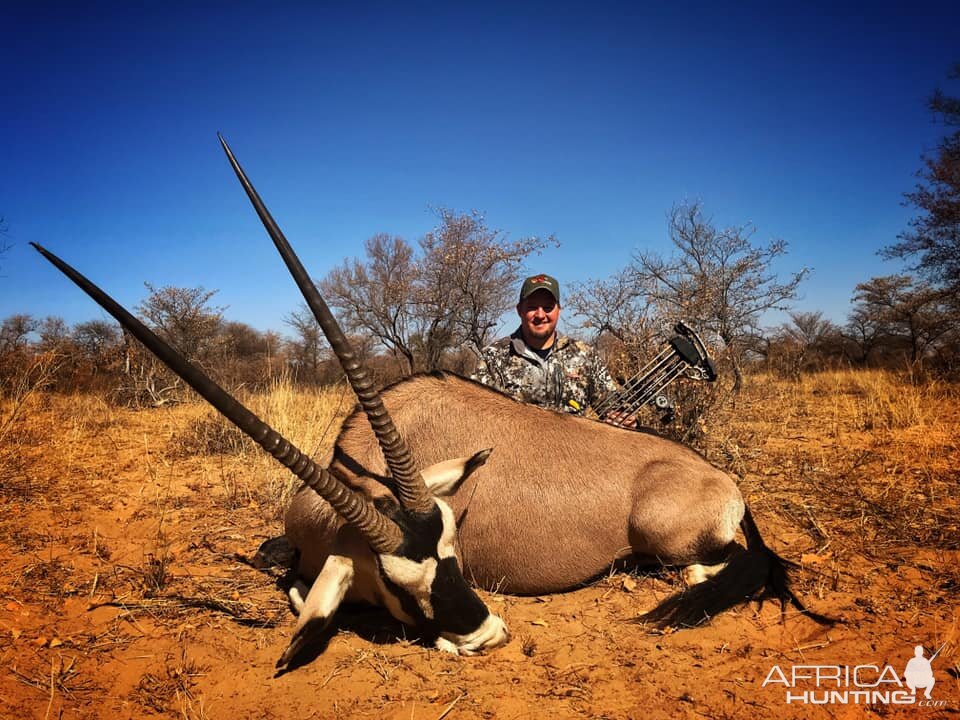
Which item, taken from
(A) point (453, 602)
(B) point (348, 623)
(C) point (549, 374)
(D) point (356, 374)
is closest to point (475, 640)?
(A) point (453, 602)

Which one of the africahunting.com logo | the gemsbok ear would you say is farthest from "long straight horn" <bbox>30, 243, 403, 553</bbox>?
the africahunting.com logo

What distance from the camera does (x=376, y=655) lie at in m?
2.48

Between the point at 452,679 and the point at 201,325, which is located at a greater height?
the point at 201,325

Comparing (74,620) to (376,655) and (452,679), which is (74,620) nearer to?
(376,655)

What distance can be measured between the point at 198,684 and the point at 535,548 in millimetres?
1770

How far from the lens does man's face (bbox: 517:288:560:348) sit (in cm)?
492

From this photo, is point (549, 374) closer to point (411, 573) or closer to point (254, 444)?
point (411, 573)

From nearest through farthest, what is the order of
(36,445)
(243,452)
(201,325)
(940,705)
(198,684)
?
(940,705) → (198,684) → (36,445) → (243,452) → (201,325)

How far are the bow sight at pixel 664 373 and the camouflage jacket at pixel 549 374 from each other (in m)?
0.24

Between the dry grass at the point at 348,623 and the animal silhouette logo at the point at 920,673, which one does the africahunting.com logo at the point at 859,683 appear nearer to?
the animal silhouette logo at the point at 920,673

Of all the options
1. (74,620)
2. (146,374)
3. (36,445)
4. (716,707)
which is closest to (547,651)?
(716,707)

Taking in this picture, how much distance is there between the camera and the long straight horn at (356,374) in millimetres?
1933

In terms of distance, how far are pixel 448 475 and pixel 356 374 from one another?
2.60 ft

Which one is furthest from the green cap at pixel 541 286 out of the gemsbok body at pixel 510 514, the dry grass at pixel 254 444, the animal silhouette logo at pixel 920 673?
the animal silhouette logo at pixel 920 673
